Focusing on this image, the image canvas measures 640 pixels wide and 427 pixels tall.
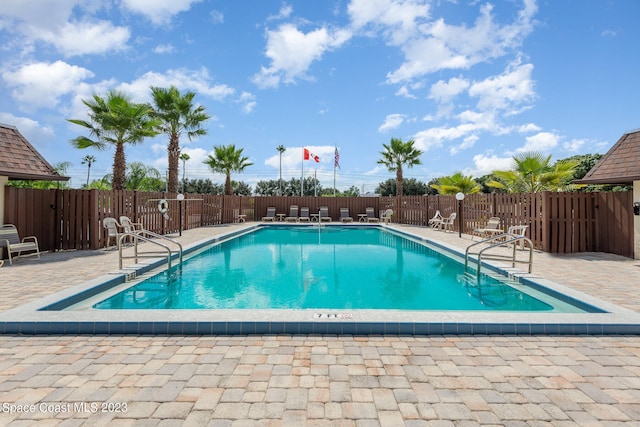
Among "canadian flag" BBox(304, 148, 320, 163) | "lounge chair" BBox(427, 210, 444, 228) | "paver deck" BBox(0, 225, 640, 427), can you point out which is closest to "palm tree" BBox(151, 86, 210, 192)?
"canadian flag" BBox(304, 148, 320, 163)

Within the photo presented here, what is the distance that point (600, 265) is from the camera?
258 inches

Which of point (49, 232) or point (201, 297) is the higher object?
point (49, 232)

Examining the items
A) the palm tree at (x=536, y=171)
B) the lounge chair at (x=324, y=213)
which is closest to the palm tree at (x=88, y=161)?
the lounge chair at (x=324, y=213)

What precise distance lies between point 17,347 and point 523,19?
39.1 feet

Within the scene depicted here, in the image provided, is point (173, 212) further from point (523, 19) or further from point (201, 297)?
point (523, 19)

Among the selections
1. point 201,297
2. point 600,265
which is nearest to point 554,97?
point 600,265

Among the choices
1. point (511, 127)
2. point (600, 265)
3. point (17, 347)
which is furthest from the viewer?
point (511, 127)

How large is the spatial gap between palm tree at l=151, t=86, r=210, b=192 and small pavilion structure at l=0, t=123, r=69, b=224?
22.9 feet

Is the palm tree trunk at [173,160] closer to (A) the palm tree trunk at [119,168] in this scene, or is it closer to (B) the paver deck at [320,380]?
(A) the palm tree trunk at [119,168]

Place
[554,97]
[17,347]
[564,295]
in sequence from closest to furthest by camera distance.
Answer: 1. [17,347]
2. [564,295]
3. [554,97]

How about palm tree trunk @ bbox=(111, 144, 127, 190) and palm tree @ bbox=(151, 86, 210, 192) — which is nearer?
palm tree trunk @ bbox=(111, 144, 127, 190)

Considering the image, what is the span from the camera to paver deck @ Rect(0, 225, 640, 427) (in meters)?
1.94

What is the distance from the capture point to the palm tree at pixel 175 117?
15.0 meters

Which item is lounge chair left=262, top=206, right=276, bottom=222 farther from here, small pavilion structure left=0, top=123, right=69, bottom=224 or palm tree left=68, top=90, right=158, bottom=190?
small pavilion structure left=0, top=123, right=69, bottom=224
